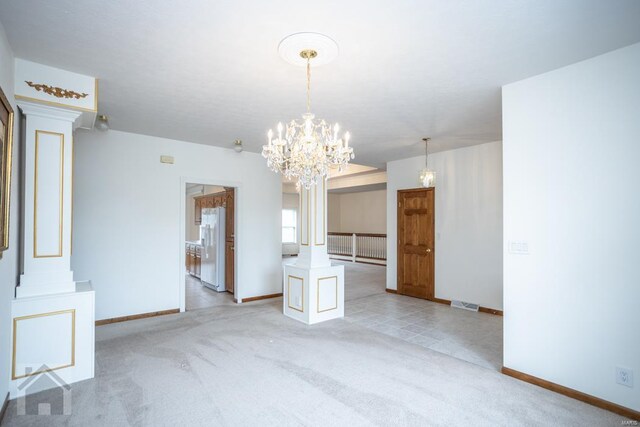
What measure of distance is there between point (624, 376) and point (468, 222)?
10.6ft

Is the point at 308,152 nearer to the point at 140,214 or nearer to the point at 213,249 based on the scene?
the point at 140,214

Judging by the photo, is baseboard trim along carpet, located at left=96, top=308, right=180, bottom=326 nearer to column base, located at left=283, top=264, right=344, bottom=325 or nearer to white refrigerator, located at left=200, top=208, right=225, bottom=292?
white refrigerator, located at left=200, top=208, right=225, bottom=292

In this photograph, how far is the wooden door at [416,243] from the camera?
596 cm

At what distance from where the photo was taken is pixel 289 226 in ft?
43.8

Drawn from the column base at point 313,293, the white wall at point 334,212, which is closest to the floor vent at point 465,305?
the column base at point 313,293

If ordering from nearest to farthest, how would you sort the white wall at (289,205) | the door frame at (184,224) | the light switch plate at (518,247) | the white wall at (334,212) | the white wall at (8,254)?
1. the white wall at (8,254)
2. the light switch plate at (518,247)
3. the door frame at (184,224)
4. the white wall at (289,205)
5. the white wall at (334,212)

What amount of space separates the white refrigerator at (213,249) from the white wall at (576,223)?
5.00m

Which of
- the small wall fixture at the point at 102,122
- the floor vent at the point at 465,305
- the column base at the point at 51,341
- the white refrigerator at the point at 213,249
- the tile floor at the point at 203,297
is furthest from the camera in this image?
the white refrigerator at the point at 213,249

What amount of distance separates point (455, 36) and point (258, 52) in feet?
4.60

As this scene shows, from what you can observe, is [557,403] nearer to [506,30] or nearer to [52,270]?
[506,30]

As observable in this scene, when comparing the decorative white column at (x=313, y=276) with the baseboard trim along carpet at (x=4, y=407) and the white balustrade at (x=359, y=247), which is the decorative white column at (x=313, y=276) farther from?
the white balustrade at (x=359, y=247)

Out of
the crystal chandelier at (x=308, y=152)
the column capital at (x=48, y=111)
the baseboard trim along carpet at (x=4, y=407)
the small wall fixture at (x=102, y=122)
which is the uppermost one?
the small wall fixture at (x=102, y=122)

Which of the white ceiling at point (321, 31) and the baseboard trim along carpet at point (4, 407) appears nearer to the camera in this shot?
the white ceiling at point (321, 31)

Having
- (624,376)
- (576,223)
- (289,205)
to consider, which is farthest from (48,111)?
(289,205)
